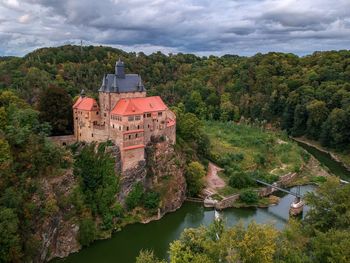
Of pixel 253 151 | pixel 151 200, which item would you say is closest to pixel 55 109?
pixel 151 200

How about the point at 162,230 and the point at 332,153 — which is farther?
the point at 332,153

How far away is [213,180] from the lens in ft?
160

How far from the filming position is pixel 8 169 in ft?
100

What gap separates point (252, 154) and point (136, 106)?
25.4m

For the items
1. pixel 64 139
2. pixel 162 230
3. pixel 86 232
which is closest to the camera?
pixel 86 232

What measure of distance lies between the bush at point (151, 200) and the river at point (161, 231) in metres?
1.69

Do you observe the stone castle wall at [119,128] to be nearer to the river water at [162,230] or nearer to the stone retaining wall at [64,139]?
the stone retaining wall at [64,139]

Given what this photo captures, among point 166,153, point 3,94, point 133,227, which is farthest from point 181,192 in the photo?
point 3,94

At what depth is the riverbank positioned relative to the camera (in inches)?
2440

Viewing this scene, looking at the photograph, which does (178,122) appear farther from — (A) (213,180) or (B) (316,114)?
(B) (316,114)

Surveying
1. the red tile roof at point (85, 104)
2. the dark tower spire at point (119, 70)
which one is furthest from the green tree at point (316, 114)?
the red tile roof at point (85, 104)

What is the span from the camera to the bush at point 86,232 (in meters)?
33.6

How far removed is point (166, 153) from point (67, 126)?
37.8ft

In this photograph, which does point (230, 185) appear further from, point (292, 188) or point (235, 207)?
point (292, 188)
